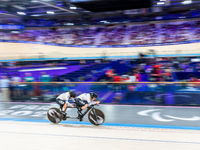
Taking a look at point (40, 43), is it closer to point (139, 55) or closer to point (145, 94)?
point (139, 55)

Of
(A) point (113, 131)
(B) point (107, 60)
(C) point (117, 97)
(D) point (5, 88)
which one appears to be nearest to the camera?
(A) point (113, 131)

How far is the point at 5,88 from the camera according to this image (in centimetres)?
908

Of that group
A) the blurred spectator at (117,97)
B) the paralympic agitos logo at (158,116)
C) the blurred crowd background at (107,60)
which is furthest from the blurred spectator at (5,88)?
the paralympic agitos logo at (158,116)

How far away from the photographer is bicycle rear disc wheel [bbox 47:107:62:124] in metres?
5.75

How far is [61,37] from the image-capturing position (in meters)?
25.1

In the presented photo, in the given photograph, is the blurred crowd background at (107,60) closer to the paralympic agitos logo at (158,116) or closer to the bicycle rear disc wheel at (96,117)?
the paralympic agitos logo at (158,116)

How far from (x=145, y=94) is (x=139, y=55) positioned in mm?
7362

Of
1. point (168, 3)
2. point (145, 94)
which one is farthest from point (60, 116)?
point (168, 3)

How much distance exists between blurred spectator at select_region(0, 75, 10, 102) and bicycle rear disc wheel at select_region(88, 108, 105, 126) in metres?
5.47

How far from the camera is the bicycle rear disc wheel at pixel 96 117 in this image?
5.44m

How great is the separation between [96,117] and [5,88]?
5.70m

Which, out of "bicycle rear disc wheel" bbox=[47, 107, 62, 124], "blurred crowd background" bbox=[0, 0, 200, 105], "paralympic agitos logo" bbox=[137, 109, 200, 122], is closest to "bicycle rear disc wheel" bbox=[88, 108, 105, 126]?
"bicycle rear disc wheel" bbox=[47, 107, 62, 124]

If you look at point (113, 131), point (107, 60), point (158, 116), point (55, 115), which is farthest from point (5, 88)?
point (107, 60)

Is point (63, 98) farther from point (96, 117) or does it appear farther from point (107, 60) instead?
point (107, 60)
